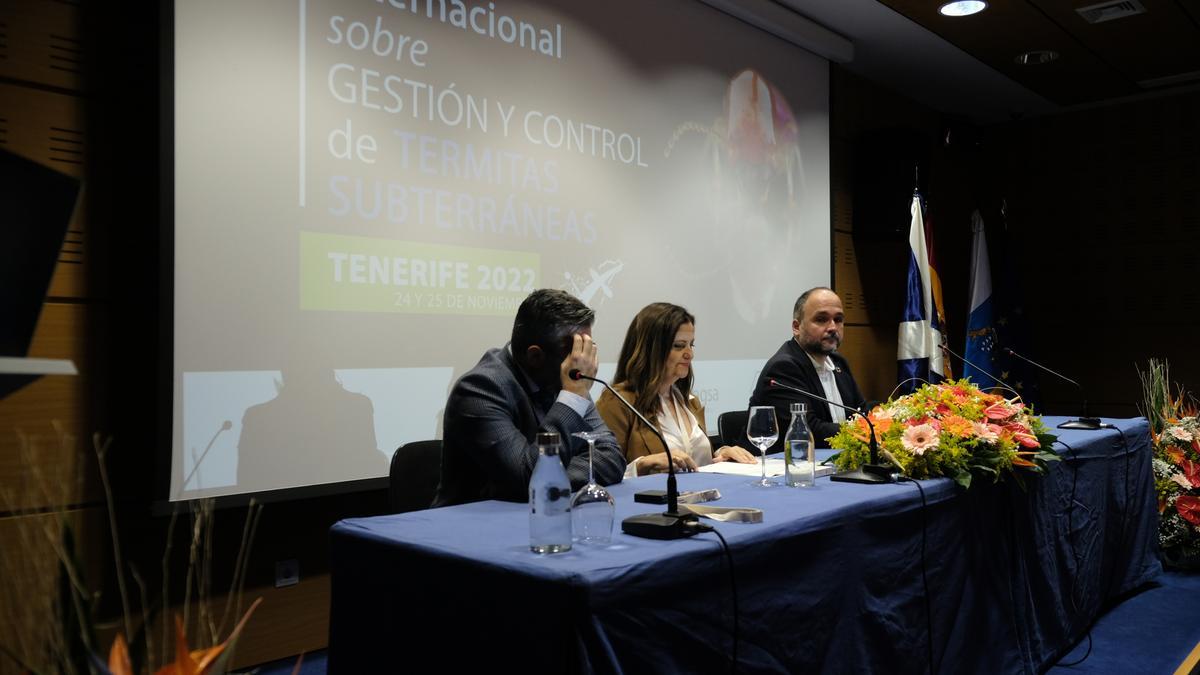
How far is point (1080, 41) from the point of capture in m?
5.30

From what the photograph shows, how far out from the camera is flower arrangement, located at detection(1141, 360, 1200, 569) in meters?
3.94

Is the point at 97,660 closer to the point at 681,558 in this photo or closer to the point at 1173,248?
the point at 681,558

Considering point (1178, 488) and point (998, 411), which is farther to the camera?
point (1178, 488)

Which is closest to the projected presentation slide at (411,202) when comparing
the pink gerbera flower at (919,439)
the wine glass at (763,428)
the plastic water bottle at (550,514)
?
the wine glass at (763,428)

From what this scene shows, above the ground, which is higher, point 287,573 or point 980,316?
point 980,316

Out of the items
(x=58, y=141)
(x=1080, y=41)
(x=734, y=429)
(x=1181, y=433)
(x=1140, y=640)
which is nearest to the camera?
(x=58, y=141)

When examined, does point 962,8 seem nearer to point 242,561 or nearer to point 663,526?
point 663,526

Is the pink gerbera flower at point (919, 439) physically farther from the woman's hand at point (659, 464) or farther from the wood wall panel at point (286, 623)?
the wood wall panel at point (286, 623)

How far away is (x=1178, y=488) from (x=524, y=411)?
333 cm

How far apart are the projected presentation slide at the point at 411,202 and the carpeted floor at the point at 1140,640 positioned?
3.11 feet

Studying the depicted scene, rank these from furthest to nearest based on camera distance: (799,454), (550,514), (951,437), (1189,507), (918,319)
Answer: (918,319), (1189,507), (951,437), (799,454), (550,514)

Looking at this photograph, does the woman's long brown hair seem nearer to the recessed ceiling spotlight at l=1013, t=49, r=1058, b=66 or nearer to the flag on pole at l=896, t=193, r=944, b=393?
the flag on pole at l=896, t=193, r=944, b=393

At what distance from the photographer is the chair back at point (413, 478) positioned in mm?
2520

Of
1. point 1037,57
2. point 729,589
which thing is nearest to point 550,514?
point 729,589
